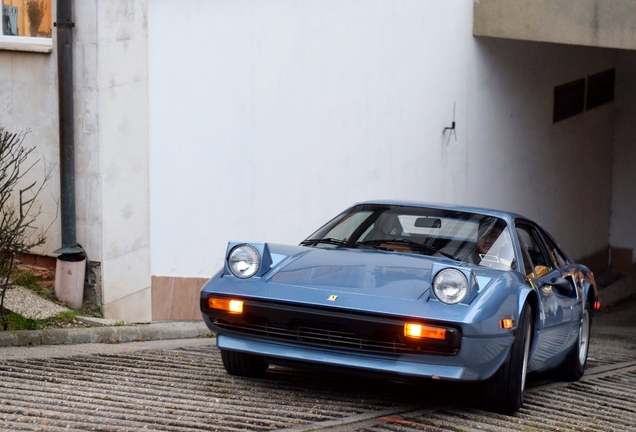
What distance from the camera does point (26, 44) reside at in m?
8.79

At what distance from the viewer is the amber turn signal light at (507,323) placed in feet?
18.0

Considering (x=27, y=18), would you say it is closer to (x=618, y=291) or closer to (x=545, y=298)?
(x=545, y=298)

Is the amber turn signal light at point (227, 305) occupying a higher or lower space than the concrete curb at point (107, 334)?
higher

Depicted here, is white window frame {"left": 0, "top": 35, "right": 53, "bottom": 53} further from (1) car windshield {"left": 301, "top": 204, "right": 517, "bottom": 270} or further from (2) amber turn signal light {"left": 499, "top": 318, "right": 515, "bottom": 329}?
(2) amber turn signal light {"left": 499, "top": 318, "right": 515, "bottom": 329}

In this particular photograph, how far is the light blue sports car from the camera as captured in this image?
5.33 meters

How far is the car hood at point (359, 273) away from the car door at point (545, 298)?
88 cm

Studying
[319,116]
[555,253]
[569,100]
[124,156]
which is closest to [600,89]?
[569,100]

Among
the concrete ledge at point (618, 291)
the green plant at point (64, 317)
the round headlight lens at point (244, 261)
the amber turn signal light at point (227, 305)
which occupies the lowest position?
the concrete ledge at point (618, 291)

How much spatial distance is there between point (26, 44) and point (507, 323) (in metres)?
5.43

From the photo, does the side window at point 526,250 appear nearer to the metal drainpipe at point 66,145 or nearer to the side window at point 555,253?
the side window at point 555,253

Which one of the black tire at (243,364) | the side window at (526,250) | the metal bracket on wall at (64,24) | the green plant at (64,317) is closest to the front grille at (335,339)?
the black tire at (243,364)

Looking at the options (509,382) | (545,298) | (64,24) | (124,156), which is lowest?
(509,382)

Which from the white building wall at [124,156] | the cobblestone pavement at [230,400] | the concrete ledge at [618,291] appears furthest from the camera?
the concrete ledge at [618,291]

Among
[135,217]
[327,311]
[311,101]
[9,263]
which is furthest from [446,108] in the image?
[327,311]
